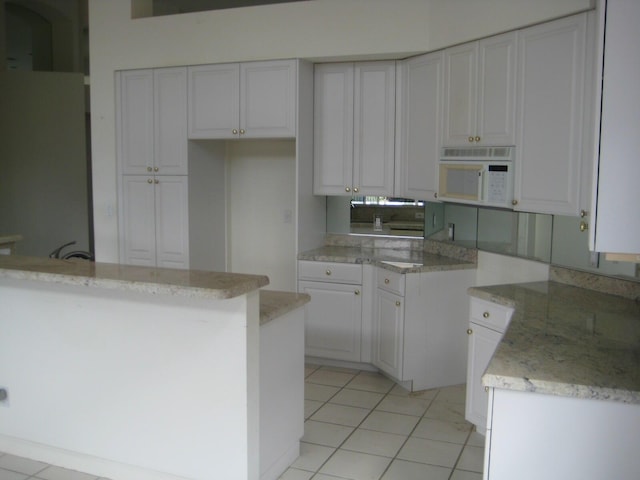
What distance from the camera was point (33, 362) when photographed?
3.08m

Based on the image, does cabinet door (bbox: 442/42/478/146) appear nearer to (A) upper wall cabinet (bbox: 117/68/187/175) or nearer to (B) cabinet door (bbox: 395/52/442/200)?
(B) cabinet door (bbox: 395/52/442/200)

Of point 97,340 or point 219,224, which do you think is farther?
point 219,224

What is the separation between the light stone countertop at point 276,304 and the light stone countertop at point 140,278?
207mm

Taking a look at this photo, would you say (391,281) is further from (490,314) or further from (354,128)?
(354,128)

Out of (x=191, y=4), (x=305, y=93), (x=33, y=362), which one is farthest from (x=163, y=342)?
(x=191, y=4)

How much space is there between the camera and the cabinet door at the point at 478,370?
3.22 meters

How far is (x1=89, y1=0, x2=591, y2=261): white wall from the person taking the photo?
3822 mm

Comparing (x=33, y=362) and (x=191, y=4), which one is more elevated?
(x=191, y=4)

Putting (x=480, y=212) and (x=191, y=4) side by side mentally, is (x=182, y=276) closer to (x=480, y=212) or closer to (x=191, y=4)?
(x=480, y=212)

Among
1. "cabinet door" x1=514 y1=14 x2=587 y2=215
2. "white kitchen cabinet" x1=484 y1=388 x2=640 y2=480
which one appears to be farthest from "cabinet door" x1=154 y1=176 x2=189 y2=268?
"white kitchen cabinet" x1=484 y1=388 x2=640 y2=480

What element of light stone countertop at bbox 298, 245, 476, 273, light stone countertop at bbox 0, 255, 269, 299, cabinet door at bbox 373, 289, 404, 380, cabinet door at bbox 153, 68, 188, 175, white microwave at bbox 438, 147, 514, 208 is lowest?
cabinet door at bbox 373, 289, 404, 380

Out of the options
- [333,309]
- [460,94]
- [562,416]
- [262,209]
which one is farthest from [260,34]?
[562,416]

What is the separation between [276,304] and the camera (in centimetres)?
290

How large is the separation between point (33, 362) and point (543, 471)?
242 centimetres
